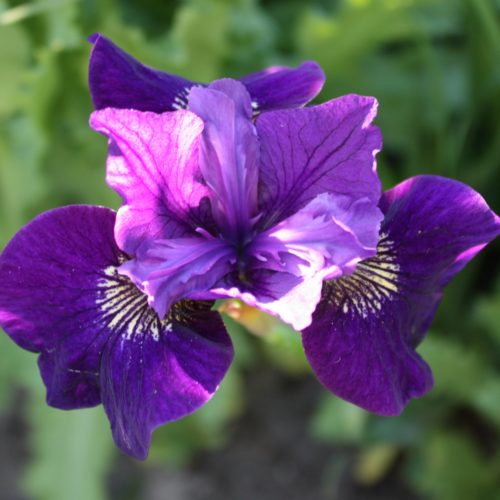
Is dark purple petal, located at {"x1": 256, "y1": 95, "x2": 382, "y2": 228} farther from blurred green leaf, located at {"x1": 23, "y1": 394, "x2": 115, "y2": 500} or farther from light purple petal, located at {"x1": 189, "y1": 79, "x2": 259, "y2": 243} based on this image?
blurred green leaf, located at {"x1": 23, "y1": 394, "x2": 115, "y2": 500}

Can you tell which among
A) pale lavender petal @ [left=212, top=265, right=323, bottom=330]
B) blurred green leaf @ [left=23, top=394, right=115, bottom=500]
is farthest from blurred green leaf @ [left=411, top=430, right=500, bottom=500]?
pale lavender petal @ [left=212, top=265, right=323, bottom=330]

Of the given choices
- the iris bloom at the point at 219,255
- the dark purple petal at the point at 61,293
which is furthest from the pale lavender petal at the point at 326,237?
the dark purple petal at the point at 61,293

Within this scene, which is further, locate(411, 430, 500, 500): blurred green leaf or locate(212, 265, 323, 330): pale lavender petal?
locate(411, 430, 500, 500): blurred green leaf

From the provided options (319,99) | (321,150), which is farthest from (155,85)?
(319,99)

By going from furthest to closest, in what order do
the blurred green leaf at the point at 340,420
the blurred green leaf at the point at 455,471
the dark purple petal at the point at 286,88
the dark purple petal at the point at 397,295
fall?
the blurred green leaf at the point at 455,471, the blurred green leaf at the point at 340,420, the dark purple petal at the point at 286,88, the dark purple petal at the point at 397,295

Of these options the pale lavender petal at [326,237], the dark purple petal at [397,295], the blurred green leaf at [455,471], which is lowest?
the blurred green leaf at [455,471]

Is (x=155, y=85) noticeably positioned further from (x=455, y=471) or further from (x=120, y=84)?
(x=455, y=471)

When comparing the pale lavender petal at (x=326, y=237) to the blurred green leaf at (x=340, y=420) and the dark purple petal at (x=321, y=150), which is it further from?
the blurred green leaf at (x=340, y=420)

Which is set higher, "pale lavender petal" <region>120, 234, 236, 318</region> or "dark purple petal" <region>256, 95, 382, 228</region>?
"dark purple petal" <region>256, 95, 382, 228</region>
